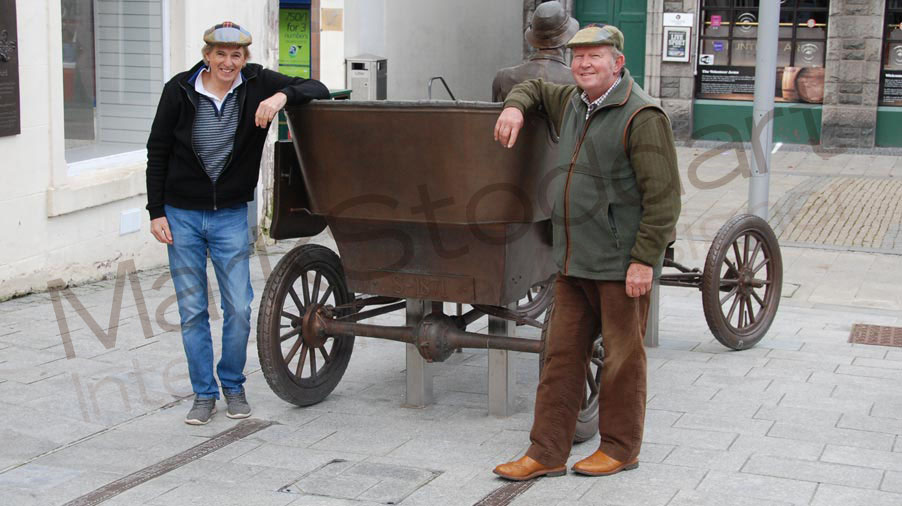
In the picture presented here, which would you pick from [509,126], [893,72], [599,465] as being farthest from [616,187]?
[893,72]

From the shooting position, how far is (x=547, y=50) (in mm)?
5770

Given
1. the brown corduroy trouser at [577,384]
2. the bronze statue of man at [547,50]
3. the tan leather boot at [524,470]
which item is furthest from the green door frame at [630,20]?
the tan leather boot at [524,470]

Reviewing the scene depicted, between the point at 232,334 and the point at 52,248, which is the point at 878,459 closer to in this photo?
the point at 232,334

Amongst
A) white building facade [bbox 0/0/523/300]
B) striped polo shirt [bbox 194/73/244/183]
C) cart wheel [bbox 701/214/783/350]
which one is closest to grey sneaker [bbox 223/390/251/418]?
striped polo shirt [bbox 194/73/244/183]

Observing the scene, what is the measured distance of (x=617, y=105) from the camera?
4586mm

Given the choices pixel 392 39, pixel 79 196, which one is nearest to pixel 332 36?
pixel 392 39

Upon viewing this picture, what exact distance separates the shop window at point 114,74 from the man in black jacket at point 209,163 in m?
4.01

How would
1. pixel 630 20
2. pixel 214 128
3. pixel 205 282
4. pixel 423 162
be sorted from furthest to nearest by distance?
pixel 630 20 → pixel 205 282 → pixel 214 128 → pixel 423 162

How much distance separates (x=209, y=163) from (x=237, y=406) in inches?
44.7

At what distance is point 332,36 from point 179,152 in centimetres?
932

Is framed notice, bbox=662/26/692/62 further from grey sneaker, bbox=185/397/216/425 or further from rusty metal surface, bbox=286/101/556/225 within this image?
grey sneaker, bbox=185/397/216/425

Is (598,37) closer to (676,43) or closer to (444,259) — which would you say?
(444,259)

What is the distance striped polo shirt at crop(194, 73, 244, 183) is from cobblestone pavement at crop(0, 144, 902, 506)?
1196mm

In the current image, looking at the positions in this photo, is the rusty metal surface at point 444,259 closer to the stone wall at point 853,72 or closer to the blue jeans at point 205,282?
the blue jeans at point 205,282
